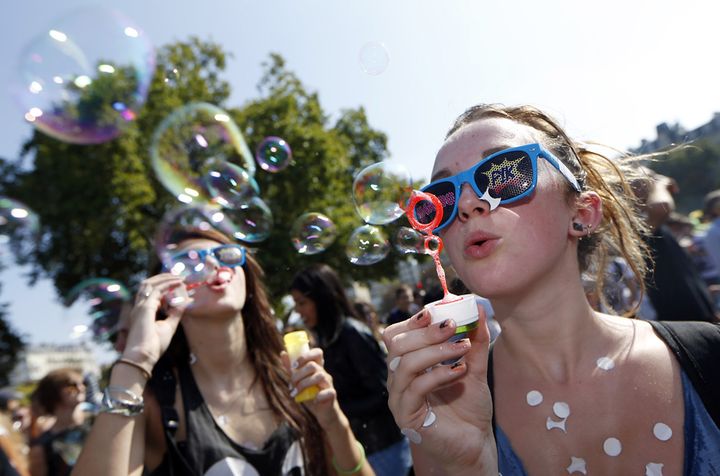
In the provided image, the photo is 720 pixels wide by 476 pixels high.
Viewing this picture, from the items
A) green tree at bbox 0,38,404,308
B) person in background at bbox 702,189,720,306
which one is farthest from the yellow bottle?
green tree at bbox 0,38,404,308

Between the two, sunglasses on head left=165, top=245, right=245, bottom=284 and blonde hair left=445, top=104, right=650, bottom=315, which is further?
sunglasses on head left=165, top=245, right=245, bottom=284

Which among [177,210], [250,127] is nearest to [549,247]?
[177,210]

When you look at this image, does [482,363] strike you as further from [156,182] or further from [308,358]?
[156,182]

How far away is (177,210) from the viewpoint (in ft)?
12.7

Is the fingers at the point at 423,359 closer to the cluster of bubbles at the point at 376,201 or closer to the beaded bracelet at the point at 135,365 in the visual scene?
the beaded bracelet at the point at 135,365

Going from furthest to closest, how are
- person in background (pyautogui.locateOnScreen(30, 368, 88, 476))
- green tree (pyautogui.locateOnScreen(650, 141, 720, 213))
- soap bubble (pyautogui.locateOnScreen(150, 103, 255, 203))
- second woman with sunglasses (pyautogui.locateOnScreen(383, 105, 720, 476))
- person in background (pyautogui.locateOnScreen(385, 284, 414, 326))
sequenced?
green tree (pyautogui.locateOnScreen(650, 141, 720, 213)) < person in background (pyautogui.locateOnScreen(385, 284, 414, 326)) < soap bubble (pyautogui.locateOnScreen(150, 103, 255, 203)) < person in background (pyautogui.locateOnScreen(30, 368, 88, 476)) < second woman with sunglasses (pyautogui.locateOnScreen(383, 105, 720, 476))

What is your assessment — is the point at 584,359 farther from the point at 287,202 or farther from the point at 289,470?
the point at 287,202

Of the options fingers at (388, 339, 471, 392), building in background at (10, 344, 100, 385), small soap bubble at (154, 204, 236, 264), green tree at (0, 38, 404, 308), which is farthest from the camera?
green tree at (0, 38, 404, 308)

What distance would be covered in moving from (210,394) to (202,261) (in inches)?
24.6

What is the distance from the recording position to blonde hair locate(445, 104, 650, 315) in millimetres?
1939

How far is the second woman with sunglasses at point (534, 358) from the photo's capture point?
1.53 meters

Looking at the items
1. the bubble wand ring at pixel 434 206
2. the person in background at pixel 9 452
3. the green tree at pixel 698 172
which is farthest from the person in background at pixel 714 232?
the green tree at pixel 698 172

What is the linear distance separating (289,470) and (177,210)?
2.24 m

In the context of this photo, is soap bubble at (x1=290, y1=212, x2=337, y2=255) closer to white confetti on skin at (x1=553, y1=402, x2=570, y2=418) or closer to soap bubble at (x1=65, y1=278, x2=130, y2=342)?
soap bubble at (x1=65, y1=278, x2=130, y2=342)
